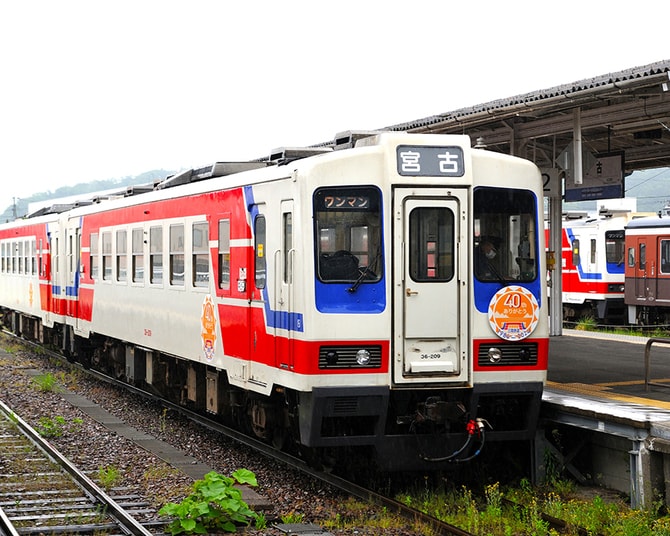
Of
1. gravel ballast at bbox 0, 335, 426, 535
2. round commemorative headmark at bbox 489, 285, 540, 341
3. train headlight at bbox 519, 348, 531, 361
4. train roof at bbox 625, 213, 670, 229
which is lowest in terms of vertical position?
gravel ballast at bbox 0, 335, 426, 535

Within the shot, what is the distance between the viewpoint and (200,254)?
39.9ft

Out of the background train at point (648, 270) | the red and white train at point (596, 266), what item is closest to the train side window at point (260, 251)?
the background train at point (648, 270)

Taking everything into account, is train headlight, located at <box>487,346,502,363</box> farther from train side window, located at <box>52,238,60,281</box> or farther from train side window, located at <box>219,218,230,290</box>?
train side window, located at <box>52,238,60,281</box>

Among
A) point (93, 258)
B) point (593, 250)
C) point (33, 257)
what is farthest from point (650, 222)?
point (93, 258)

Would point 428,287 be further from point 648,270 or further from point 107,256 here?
point 648,270

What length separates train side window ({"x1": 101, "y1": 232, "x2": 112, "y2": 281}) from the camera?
16.5 meters

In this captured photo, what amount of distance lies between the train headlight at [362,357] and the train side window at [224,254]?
239 cm

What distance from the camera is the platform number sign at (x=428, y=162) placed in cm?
939

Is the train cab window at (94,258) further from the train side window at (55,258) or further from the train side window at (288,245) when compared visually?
the train side window at (288,245)

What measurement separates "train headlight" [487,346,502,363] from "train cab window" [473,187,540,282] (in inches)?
24.9

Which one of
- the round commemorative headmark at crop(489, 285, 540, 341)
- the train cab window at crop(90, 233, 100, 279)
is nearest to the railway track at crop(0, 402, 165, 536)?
the round commemorative headmark at crop(489, 285, 540, 341)

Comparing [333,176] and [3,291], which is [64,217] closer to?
[3,291]

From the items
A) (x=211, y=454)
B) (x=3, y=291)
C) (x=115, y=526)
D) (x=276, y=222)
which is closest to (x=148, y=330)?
(x=211, y=454)

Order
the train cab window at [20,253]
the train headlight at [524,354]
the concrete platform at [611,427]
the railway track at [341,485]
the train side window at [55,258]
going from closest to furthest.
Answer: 1. the railway track at [341,485]
2. the concrete platform at [611,427]
3. the train headlight at [524,354]
4. the train side window at [55,258]
5. the train cab window at [20,253]
